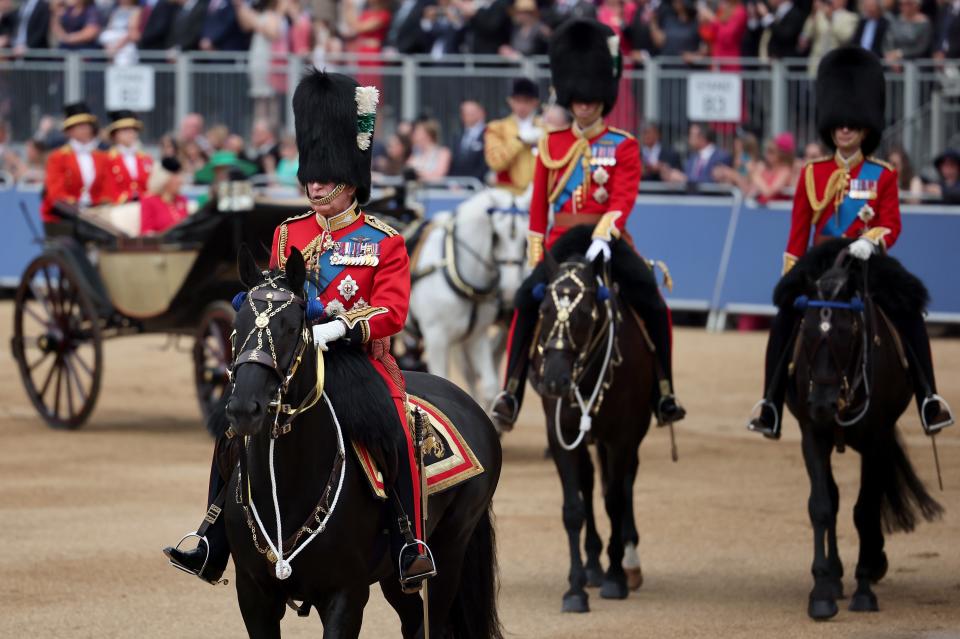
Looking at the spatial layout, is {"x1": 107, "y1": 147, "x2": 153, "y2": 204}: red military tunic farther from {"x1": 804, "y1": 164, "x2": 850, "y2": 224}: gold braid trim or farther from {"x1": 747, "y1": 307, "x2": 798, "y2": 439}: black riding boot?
{"x1": 747, "y1": 307, "x2": 798, "y2": 439}: black riding boot

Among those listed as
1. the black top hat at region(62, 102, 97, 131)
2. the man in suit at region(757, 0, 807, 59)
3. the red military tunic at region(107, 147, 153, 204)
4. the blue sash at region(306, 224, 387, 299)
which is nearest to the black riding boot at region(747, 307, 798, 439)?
the blue sash at region(306, 224, 387, 299)

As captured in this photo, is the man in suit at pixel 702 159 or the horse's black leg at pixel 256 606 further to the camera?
the man in suit at pixel 702 159

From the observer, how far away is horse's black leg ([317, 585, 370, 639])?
17.9 ft

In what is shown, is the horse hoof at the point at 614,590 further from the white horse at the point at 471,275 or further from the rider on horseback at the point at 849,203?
the white horse at the point at 471,275

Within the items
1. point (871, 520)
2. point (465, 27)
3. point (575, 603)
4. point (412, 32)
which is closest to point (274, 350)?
point (575, 603)

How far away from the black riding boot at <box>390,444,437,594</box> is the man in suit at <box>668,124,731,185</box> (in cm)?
1231

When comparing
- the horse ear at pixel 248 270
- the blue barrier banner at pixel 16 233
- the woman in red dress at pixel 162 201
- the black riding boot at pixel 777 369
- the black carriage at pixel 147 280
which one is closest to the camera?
the horse ear at pixel 248 270

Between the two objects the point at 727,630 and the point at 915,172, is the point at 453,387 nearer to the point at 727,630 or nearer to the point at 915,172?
the point at 727,630

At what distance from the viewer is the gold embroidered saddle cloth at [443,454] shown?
6098 mm

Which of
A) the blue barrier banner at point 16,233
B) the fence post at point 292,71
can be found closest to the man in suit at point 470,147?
the fence post at point 292,71

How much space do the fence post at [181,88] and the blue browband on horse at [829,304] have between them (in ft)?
44.9

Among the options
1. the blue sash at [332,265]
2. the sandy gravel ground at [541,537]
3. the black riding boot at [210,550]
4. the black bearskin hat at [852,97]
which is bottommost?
the sandy gravel ground at [541,537]

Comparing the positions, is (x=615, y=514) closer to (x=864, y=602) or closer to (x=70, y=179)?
(x=864, y=602)

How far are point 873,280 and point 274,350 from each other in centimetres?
388
